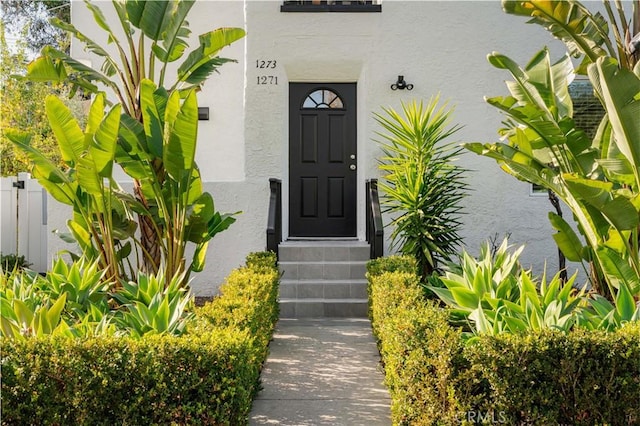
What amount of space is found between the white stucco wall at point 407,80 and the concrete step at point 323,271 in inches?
35.7

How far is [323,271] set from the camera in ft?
28.7

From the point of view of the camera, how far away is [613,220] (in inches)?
199

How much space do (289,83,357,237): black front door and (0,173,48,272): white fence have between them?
218 inches

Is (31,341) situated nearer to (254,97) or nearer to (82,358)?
(82,358)

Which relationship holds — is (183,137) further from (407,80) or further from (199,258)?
A: (407,80)

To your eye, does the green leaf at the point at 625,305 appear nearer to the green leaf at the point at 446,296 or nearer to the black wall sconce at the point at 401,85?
the green leaf at the point at 446,296

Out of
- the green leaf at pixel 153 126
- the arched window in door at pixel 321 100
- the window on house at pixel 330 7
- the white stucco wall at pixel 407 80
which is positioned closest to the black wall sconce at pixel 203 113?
the white stucco wall at pixel 407 80

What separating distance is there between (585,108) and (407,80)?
109 inches

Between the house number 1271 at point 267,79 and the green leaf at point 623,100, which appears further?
the house number 1271 at point 267,79

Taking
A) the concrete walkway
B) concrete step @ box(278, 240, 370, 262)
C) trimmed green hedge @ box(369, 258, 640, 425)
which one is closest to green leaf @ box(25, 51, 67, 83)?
concrete step @ box(278, 240, 370, 262)

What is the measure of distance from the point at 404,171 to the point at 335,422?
13.9 ft

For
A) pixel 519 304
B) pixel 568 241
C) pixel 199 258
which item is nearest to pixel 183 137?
pixel 199 258

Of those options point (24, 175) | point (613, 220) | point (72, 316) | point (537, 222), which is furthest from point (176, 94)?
point (24, 175)

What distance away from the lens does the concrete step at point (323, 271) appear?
872cm
